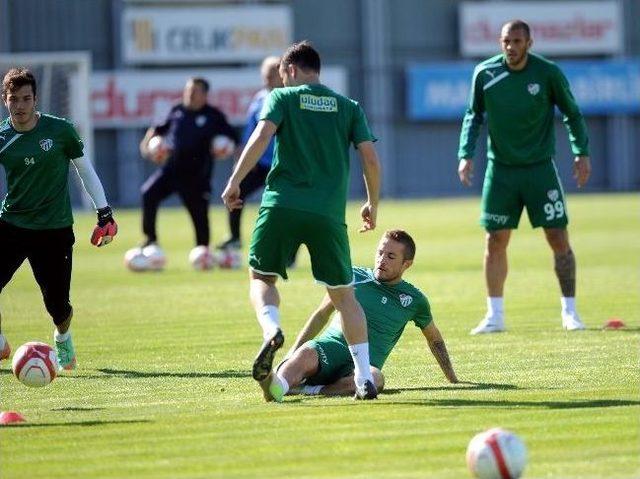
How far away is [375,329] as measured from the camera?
393 inches

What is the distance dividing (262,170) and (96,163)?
2578cm

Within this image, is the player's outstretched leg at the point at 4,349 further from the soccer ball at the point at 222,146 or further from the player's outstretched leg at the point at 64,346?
the soccer ball at the point at 222,146

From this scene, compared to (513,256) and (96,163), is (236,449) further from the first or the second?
(96,163)

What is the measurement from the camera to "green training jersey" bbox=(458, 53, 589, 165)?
13.1 meters

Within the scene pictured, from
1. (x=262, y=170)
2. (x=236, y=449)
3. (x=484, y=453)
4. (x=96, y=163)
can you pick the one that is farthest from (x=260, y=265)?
(x=96, y=163)

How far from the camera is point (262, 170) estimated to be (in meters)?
20.4

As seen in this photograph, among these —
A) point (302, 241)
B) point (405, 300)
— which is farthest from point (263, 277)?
point (405, 300)

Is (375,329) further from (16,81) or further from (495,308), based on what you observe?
(495,308)

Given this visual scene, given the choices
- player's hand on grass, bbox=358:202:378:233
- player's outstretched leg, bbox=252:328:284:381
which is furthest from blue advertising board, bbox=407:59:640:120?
player's outstretched leg, bbox=252:328:284:381

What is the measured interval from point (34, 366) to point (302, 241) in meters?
1.85

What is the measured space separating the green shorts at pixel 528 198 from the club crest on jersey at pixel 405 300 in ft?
11.1

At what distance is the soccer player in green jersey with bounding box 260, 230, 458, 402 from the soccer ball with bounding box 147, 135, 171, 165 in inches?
394

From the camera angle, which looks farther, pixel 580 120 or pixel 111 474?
pixel 580 120

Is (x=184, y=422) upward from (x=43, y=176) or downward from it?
downward
